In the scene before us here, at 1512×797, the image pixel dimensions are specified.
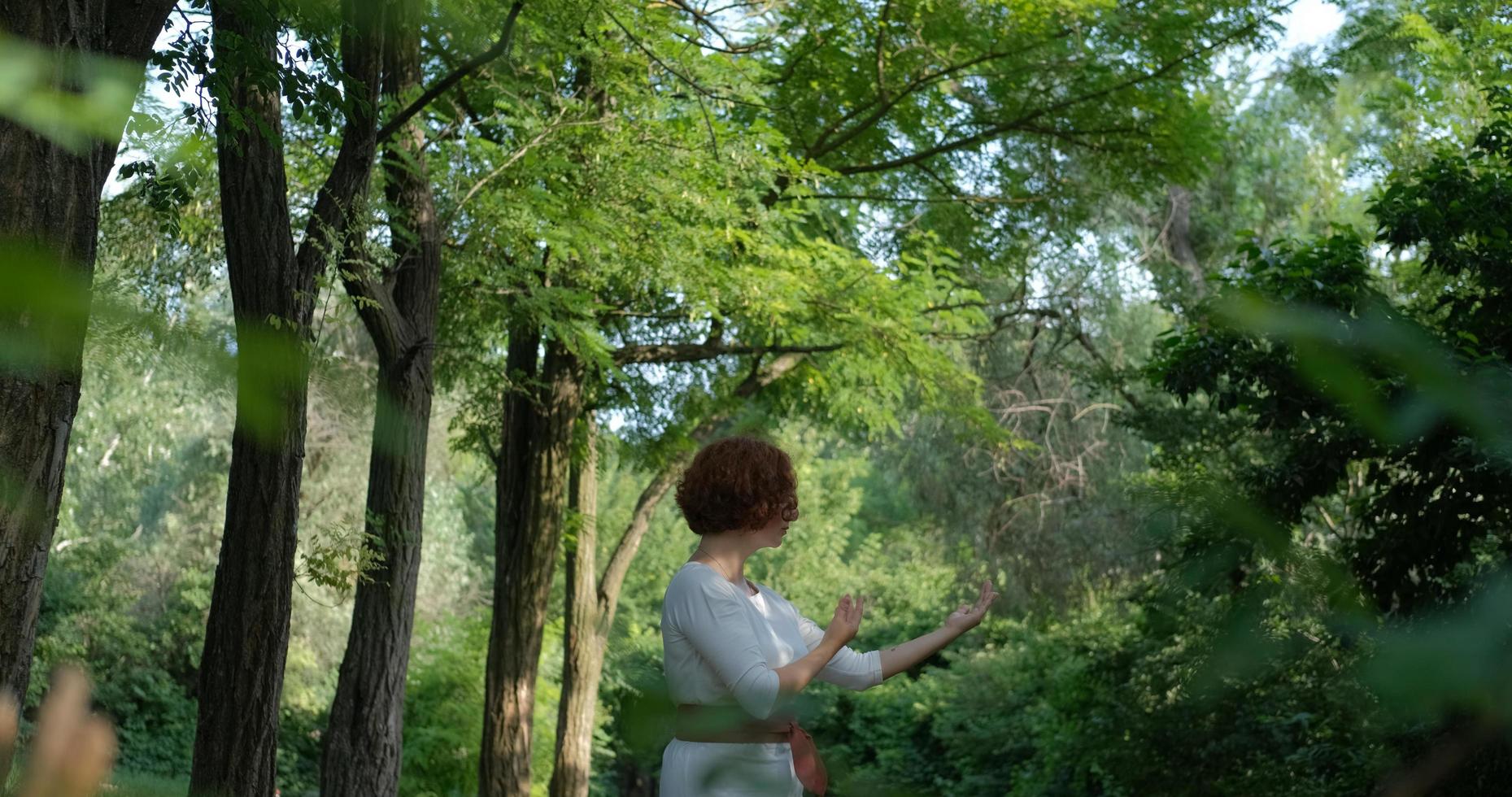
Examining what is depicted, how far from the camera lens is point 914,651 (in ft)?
9.53

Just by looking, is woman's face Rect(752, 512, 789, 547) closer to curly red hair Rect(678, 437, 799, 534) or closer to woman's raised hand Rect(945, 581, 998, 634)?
curly red hair Rect(678, 437, 799, 534)

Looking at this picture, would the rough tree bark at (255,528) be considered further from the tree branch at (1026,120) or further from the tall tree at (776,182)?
the tree branch at (1026,120)

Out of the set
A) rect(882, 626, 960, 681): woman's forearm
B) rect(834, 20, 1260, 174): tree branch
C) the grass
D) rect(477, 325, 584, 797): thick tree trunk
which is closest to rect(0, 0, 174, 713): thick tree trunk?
rect(882, 626, 960, 681): woman's forearm

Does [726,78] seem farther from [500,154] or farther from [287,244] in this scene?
[287,244]

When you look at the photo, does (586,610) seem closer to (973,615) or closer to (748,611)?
(748,611)

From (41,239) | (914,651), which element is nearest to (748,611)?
(914,651)

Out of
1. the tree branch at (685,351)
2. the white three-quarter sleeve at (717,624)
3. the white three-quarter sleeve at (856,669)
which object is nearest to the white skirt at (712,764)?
the white three-quarter sleeve at (717,624)

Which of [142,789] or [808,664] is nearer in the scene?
[142,789]

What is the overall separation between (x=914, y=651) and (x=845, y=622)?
443 millimetres

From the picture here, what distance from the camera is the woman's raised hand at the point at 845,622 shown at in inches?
97.1

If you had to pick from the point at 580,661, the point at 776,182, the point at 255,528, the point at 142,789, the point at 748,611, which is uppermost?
the point at 776,182

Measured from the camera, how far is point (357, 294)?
7.12 meters

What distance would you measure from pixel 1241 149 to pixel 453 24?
61.3 feet

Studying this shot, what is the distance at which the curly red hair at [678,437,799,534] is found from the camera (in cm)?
324
